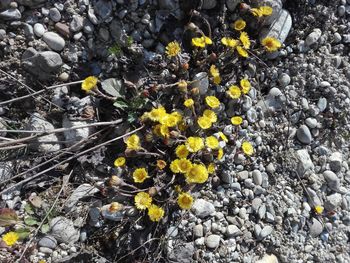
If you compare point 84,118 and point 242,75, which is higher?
point 242,75

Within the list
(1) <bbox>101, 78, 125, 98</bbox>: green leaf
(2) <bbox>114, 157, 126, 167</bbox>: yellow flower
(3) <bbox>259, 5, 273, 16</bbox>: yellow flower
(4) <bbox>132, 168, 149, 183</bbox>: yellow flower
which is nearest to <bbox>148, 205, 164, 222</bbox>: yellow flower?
(4) <bbox>132, 168, 149, 183</bbox>: yellow flower

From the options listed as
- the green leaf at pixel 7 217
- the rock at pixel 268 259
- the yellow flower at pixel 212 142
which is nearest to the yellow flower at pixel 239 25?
the yellow flower at pixel 212 142

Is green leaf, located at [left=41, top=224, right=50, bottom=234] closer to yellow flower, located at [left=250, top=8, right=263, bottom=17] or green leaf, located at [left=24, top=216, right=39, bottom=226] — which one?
green leaf, located at [left=24, top=216, right=39, bottom=226]

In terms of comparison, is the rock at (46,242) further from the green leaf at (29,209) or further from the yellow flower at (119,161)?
the yellow flower at (119,161)

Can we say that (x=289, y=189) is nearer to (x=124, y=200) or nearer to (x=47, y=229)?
(x=124, y=200)

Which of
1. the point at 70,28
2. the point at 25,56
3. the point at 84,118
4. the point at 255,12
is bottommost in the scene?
the point at 84,118

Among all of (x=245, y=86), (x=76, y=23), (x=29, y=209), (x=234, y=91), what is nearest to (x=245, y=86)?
(x=245, y=86)

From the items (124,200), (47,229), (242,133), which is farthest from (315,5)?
(47,229)
